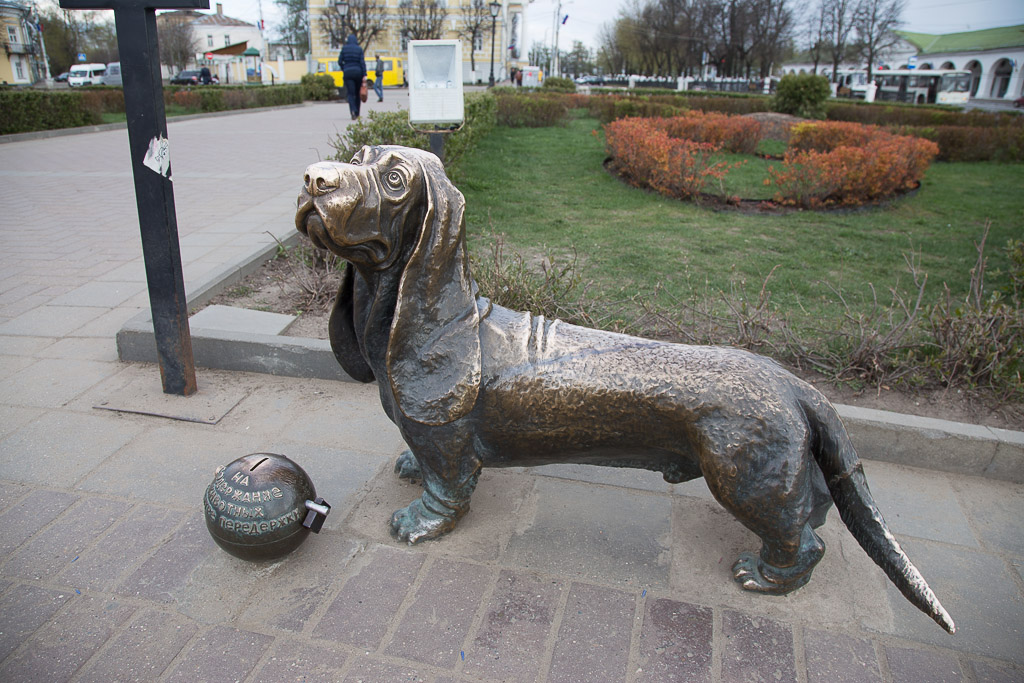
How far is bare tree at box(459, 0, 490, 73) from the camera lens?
59.9 meters

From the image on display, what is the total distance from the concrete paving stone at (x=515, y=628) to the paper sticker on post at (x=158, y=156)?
2798 mm

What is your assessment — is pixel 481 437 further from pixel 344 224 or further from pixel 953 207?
pixel 953 207

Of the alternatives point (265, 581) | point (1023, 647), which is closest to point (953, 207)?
point (1023, 647)

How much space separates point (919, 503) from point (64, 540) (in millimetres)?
3885

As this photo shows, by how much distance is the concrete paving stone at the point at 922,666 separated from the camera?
85.5 inches

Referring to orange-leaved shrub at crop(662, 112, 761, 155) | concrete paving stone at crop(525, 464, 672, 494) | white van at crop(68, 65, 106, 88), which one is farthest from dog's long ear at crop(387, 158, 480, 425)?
white van at crop(68, 65, 106, 88)

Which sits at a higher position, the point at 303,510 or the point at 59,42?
the point at 59,42

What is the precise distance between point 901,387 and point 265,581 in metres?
3.73

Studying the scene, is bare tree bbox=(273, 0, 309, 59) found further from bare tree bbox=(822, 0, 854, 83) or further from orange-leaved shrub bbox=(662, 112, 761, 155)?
orange-leaved shrub bbox=(662, 112, 761, 155)

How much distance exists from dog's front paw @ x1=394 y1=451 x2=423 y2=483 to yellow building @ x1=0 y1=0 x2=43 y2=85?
1306 inches

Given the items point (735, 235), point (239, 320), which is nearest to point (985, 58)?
point (735, 235)

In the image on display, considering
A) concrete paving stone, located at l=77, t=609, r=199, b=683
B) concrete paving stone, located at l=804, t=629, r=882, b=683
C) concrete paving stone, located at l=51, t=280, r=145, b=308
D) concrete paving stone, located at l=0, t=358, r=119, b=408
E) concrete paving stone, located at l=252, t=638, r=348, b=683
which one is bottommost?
concrete paving stone, located at l=804, t=629, r=882, b=683

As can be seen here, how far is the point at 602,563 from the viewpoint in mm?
2654

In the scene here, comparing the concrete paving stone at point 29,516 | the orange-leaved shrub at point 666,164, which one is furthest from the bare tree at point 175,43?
the concrete paving stone at point 29,516
